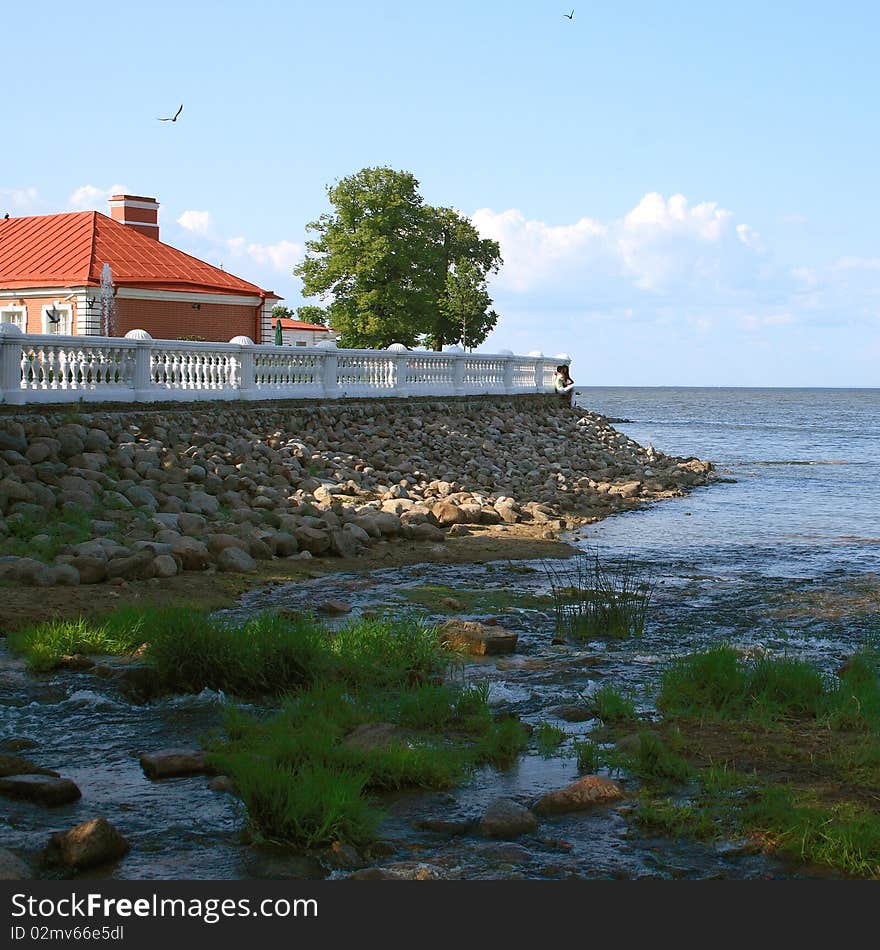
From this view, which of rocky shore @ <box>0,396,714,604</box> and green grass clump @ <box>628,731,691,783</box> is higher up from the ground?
rocky shore @ <box>0,396,714,604</box>

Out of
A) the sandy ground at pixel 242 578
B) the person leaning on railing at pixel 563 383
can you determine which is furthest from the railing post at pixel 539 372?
the sandy ground at pixel 242 578

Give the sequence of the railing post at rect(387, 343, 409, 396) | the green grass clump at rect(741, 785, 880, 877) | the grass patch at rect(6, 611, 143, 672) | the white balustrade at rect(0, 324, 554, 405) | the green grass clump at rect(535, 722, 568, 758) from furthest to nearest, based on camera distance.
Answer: the railing post at rect(387, 343, 409, 396), the white balustrade at rect(0, 324, 554, 405), the grass patch at rect(6, 611, 143, 672), the green grass clump at rect(535, 722, 568, 758), the green grass clump at rect(741, 785, 880, 877)

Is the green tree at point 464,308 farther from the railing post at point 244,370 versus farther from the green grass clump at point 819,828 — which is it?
the green grass clump at point 819,828

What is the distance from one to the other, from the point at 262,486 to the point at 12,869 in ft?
42.2

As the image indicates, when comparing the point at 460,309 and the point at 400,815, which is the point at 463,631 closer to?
the point at 400,815

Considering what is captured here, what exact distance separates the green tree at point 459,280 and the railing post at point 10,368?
130 ft

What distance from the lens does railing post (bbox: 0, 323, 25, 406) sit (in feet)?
55.2

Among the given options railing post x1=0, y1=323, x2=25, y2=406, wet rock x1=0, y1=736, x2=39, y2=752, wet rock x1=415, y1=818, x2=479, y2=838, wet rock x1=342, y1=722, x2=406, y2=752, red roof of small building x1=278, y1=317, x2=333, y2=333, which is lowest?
wet rock x1=415, y1=818, x2=479, y2=838

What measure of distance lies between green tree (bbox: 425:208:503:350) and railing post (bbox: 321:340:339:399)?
31.2m

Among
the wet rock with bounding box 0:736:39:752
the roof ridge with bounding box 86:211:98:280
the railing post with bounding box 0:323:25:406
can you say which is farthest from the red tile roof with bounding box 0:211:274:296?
the wet rock with bounding box 0:736:39:752

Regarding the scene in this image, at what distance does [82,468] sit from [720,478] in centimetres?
1909

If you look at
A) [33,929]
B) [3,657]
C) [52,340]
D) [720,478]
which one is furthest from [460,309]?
[33,929]

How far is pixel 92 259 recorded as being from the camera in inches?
1380

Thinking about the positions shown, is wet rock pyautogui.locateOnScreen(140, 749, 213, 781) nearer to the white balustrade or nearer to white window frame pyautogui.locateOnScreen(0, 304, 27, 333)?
the white balustrade
